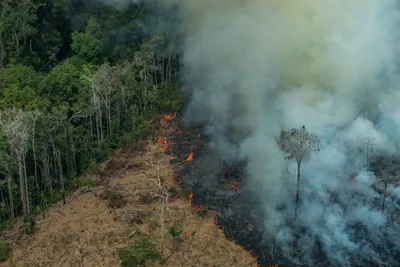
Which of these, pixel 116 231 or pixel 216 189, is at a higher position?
pixel 216 189

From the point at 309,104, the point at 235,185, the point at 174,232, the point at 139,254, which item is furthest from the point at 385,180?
the point at 139,254

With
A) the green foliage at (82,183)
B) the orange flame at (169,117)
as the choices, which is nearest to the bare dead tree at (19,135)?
the green foliage at (82,183)

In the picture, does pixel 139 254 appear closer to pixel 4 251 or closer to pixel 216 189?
pixel 4 251

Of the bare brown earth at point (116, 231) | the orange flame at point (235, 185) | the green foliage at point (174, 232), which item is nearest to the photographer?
the bare brown earth at point (116, 231)

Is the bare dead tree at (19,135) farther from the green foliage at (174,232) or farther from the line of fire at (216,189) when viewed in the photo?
the line of fire at (216,189)

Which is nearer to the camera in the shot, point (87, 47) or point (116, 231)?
point (116, 231)

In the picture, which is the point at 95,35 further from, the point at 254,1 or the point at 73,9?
the point at 254,1

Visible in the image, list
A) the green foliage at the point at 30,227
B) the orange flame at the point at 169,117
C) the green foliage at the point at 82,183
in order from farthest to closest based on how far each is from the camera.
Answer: the orange flame at the point at 169,117, the green foliage at the point at 82,183, the green foliage at the point at 30,227
